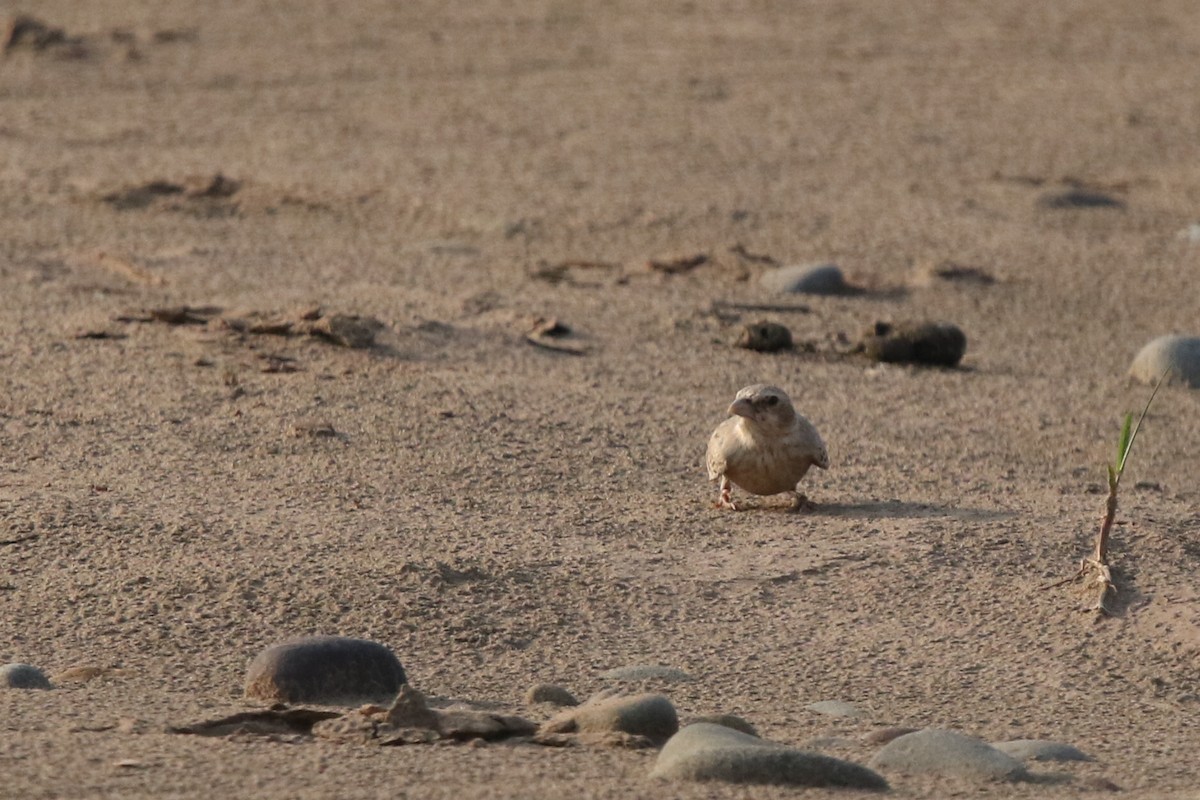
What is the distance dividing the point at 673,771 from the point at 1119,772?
792 mm

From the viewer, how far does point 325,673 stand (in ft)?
11.9

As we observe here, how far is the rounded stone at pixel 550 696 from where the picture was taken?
3693mm

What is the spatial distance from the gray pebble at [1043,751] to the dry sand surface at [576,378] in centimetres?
6

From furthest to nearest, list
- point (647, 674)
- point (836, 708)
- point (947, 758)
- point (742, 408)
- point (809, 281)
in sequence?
1. point (809, 281)
2. point (742, 408)
3. point (647, 674)
4. point (836, 708)
5. point (947, 758)

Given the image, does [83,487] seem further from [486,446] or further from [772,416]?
[772,416]

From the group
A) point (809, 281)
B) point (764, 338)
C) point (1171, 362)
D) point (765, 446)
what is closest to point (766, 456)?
point (765, 446)

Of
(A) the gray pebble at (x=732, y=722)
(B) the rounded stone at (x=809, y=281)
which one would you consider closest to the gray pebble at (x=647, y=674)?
(A) the gray pebble at (x=732, y=722)

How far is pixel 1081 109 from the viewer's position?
417 inches

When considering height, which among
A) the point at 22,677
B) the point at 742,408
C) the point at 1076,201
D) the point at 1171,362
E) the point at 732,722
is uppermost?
the point at 1076,201

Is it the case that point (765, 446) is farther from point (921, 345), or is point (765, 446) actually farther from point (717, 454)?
point (921, 345)

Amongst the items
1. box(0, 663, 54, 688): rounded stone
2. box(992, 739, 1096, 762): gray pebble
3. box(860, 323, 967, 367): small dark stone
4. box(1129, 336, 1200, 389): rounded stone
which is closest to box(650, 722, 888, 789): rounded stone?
box(992, 739, 1096, 762): gray pebble

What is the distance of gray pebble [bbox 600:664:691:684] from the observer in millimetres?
3896

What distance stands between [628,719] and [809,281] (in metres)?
4.58

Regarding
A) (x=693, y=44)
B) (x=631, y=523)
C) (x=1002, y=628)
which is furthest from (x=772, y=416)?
(x=693, y=44)
